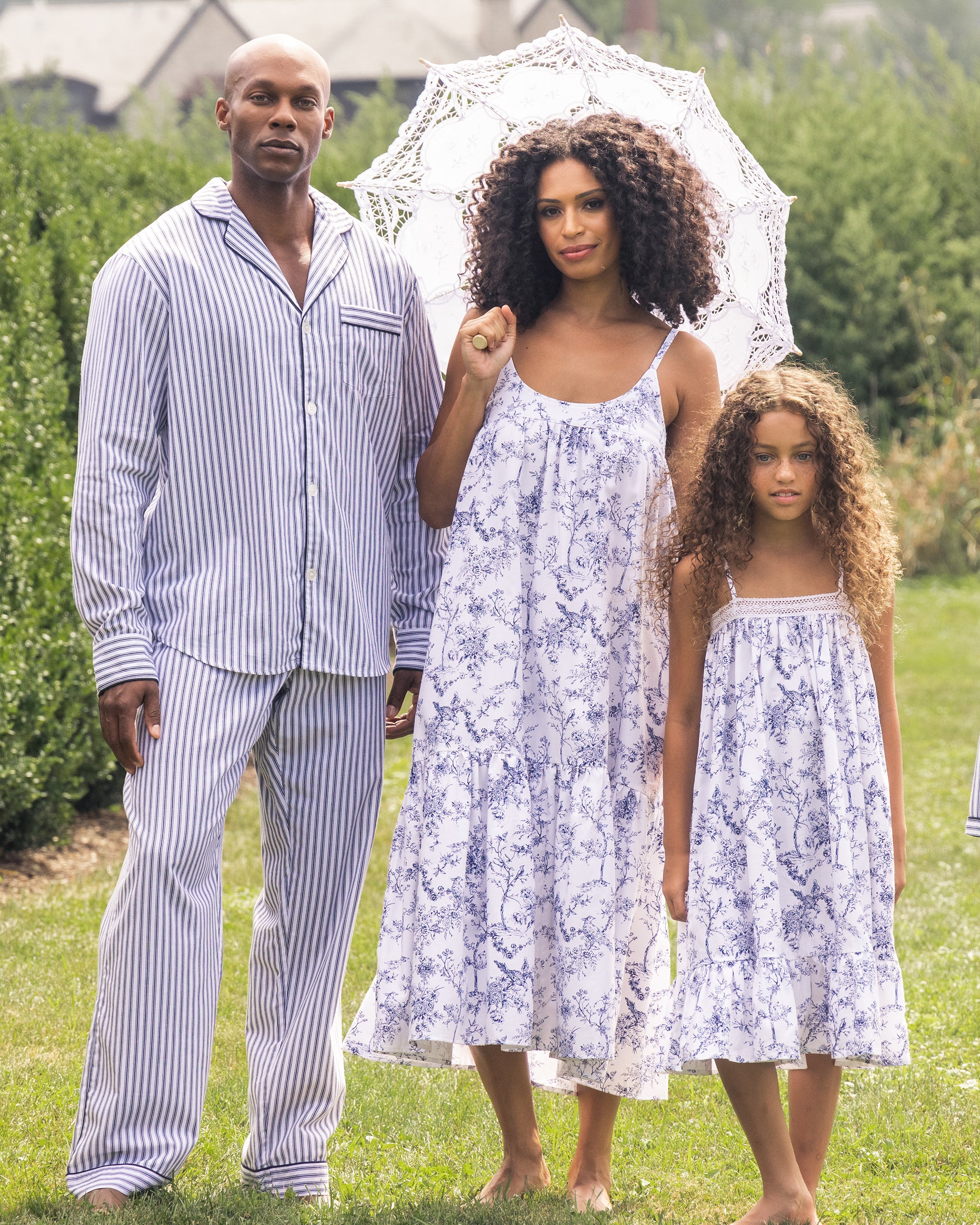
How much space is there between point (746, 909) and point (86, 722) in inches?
136

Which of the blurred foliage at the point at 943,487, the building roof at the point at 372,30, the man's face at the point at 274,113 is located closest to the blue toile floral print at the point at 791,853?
the man's face at the point at 274,113

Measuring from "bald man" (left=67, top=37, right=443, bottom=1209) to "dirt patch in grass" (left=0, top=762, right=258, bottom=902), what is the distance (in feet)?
8.36

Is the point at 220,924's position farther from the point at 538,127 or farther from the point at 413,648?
the point at 538,127

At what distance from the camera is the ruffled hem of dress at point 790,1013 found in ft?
8.79

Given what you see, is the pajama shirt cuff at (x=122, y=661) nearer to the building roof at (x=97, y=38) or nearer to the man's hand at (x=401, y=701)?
the man's hand at (x=401, y=701)

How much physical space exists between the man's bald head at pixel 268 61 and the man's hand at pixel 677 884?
1623 mm

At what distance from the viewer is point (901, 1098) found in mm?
3688

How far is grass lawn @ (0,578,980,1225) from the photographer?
2.99 metres

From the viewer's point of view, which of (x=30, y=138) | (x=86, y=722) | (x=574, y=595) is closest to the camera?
(x=574, y=595)

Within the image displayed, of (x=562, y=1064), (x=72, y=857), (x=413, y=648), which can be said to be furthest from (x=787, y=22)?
(x=562, y=1064)

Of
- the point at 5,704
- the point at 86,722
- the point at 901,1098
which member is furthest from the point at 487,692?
the point at 86,722

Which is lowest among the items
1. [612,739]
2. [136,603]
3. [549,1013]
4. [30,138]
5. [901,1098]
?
[901,1098]

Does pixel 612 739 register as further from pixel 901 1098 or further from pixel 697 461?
pixel 901 1098

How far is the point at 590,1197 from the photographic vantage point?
119 inches
